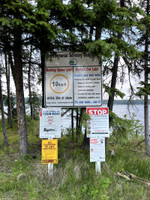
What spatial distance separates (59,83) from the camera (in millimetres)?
4410

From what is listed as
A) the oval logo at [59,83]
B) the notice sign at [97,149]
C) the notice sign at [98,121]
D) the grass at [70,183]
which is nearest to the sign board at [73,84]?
the oval logo at [59,83]

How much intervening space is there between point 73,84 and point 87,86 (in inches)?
14.1

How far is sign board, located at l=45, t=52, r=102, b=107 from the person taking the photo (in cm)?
439

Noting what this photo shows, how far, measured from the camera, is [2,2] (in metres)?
3.69

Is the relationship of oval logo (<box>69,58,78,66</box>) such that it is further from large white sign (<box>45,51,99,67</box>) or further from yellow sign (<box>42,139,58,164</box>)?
yellow sign (<box>42,139,58,164</box>)

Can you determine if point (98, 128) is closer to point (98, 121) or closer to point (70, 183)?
point (98, 121)

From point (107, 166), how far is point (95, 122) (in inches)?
44.2

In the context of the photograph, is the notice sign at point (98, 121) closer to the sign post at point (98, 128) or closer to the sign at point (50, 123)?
the sign post at point (98, 128)

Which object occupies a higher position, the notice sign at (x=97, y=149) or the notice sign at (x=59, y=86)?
the notice sign at (x=59, y=86)

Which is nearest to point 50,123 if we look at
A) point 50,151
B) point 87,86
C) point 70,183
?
point 50,151

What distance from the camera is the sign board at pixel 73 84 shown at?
4387 mm

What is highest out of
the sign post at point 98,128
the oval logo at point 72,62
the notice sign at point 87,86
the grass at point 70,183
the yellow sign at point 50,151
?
the oval logo at point 72,62

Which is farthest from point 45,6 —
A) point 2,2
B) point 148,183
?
point 148,183

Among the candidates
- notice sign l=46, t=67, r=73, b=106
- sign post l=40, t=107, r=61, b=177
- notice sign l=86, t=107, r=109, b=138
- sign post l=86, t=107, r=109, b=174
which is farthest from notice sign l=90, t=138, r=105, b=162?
notice sign l=46, t=67, r=73, b=106
